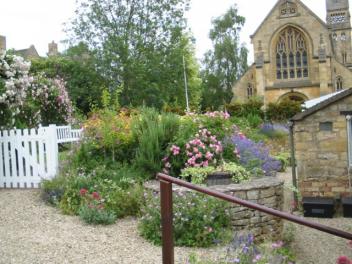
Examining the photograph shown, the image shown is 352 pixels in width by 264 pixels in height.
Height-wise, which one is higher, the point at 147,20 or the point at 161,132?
the point at 147,20

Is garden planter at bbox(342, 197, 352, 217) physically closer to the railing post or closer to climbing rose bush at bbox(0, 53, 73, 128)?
climbing rose bush at bbox(0, 53, 73, 128)

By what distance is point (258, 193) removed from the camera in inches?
287

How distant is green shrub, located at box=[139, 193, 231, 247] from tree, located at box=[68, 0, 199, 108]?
21606 mm

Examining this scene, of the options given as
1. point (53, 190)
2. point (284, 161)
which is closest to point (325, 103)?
point (284, 161)

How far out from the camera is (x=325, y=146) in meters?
11.0

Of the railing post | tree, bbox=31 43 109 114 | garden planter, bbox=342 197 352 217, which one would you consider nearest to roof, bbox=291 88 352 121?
garden planter, bbox=342 197 352 217

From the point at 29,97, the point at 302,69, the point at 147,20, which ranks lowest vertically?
the point at 29,97

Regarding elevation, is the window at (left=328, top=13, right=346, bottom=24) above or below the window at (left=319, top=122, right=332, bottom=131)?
above

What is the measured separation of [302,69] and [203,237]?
34.9 metres

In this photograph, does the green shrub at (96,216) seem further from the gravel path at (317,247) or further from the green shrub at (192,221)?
the gravel path at (317,247)

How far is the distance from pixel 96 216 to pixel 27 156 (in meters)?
3.13

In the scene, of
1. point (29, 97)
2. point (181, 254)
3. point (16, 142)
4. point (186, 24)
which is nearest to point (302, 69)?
point (186, 24)

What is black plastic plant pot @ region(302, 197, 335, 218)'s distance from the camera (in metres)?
10.3

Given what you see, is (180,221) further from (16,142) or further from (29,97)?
(29,97)
